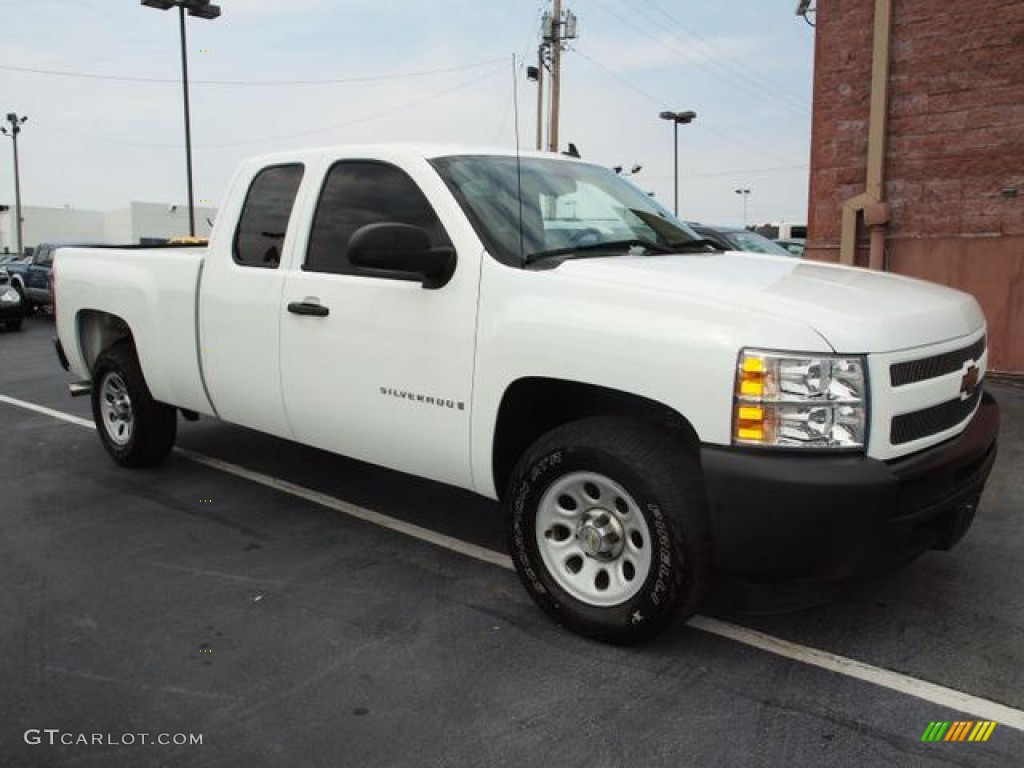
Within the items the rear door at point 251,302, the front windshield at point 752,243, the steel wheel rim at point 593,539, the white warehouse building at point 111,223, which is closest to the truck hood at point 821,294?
the steel wheel rim at point 593,539

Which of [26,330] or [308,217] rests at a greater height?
[308,217]

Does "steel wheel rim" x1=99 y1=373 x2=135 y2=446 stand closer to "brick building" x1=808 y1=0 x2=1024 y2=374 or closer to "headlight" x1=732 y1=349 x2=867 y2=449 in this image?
"headlight" x1=732 y1=349 x2=867 y2=449

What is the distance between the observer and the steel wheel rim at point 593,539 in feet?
10.7

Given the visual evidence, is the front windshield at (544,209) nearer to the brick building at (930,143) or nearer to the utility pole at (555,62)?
the brick building at (930,143)

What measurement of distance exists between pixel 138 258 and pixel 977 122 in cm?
776

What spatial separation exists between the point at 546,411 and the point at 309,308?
131 centimetres

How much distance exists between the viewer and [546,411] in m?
3.73

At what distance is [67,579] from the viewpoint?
13.3ft

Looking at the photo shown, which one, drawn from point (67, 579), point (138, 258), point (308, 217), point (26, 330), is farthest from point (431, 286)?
point (26, 330)

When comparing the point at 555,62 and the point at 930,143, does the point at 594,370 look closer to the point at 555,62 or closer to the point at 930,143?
the point at 930,143

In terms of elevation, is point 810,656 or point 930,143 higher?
point 930,143

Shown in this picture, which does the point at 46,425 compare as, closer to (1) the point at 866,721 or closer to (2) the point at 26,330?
(1) the point at 866,721

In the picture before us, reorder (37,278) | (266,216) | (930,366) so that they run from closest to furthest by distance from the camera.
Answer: (930,366) → (266,216) → (37,278)

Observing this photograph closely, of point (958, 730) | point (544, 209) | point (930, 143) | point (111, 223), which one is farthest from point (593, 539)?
point (111, 223)
